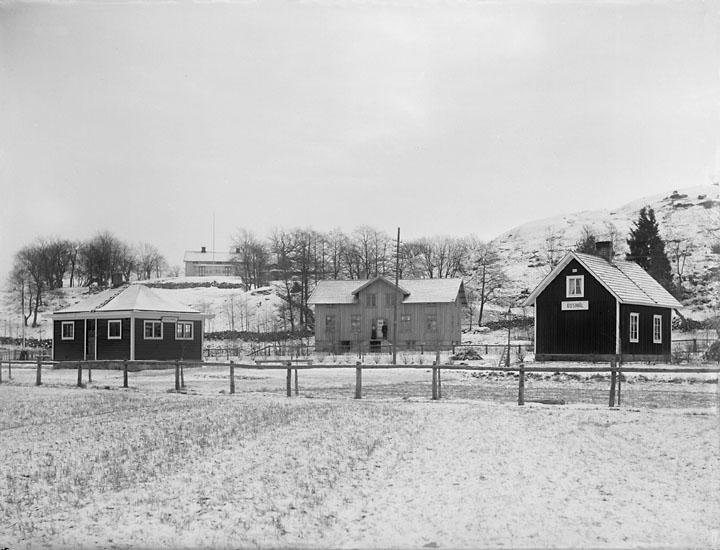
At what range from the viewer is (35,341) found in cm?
6378

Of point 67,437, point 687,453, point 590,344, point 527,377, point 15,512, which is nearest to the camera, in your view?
point 15,512

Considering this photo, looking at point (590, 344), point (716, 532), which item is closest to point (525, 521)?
point (716, 532)

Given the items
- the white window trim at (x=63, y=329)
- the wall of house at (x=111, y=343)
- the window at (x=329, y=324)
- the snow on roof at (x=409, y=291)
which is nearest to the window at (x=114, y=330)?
the wall of house at (x=111, y=343)

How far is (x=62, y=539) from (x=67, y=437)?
6190 millimetres

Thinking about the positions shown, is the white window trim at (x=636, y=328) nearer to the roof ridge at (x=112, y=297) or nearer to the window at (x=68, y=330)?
the roof ridge at (x=112, y=297)

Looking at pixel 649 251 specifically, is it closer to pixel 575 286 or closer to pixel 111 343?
pixel 575 286

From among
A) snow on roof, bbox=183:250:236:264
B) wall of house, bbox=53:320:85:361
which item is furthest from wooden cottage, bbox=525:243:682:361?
snow on roof, bbox=183:250:236:264

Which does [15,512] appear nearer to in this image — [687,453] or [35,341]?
[687,453]

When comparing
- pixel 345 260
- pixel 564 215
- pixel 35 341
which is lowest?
pixel 35 341

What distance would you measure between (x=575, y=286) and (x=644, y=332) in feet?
14.2

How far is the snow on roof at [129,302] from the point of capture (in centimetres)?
3859

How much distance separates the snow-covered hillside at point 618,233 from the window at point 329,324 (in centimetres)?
3585

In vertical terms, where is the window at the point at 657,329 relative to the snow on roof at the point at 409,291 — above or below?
below

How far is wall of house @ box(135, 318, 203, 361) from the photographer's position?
126 ft
